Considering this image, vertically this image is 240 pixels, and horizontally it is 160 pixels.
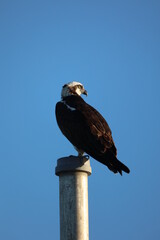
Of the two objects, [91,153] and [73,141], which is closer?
[91,153]

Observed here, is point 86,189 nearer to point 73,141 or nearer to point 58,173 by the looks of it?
point 58,173

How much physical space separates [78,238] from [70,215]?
23 cm

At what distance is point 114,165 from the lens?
5555 mm

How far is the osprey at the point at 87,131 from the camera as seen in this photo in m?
5.74

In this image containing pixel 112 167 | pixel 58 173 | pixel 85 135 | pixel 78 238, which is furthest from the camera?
pixel 85 135

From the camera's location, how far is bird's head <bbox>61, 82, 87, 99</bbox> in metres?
7.74

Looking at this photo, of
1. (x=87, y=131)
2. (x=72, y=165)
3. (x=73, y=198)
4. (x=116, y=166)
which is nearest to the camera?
(x=73, y=198)

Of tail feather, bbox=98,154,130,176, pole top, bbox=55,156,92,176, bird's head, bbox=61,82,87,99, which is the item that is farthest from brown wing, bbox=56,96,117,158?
pole top, bbox=55,156,92,176

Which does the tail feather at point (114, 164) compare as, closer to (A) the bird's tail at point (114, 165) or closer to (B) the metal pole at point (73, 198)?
(A) the bird's tail at point (114, 165)

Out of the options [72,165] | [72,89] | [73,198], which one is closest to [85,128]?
[72,165]

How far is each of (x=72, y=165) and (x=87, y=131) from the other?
1.59 meters

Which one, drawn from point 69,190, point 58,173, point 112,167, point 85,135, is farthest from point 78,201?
point 85,135

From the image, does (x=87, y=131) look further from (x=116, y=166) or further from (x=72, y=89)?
(x=72, y=89)

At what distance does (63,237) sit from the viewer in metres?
4.14
